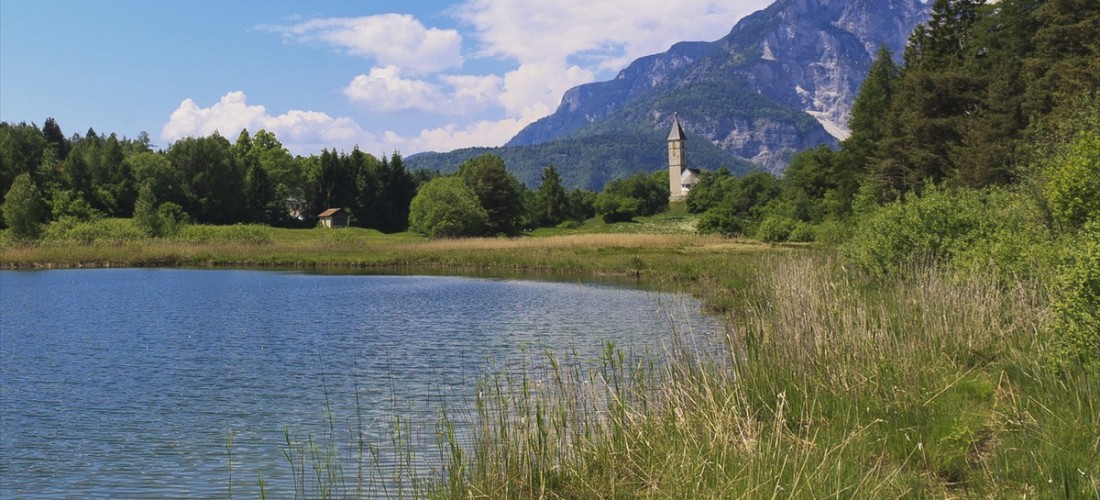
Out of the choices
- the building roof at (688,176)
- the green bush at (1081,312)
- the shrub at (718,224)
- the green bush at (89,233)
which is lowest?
the green bush at (1081,312)

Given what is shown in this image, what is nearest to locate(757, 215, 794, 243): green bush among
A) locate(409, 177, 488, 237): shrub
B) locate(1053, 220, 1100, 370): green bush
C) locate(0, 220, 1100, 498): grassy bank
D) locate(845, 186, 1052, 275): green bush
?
locate(409, 177, 488, 237): shrub

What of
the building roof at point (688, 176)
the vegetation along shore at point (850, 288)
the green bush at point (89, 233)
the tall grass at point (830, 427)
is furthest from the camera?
the building roof at point (688, 176)

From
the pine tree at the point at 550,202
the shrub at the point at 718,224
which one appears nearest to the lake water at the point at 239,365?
the shrub at the point at 718,224

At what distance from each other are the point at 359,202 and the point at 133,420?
79773 mm

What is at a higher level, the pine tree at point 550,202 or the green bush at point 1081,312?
the pine tree at point 550,202

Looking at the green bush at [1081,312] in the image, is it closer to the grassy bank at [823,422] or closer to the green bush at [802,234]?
the grassy bank at [823,422]

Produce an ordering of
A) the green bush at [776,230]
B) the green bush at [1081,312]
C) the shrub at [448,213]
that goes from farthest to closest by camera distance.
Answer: the shrub at [448,213]
the green bush at [776,230]
the green bush at [1081,312]

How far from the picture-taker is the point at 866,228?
Result: 20.5 meters

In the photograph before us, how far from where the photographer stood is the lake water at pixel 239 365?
370 inches

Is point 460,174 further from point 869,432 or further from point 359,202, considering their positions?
point 869,432

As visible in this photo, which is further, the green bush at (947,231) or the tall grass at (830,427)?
the green bush at (947,231)

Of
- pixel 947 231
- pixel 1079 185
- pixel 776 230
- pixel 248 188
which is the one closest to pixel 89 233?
pixel 248 188

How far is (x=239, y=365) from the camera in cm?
1561

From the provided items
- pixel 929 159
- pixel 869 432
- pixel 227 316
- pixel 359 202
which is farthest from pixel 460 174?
pixel 869 432
